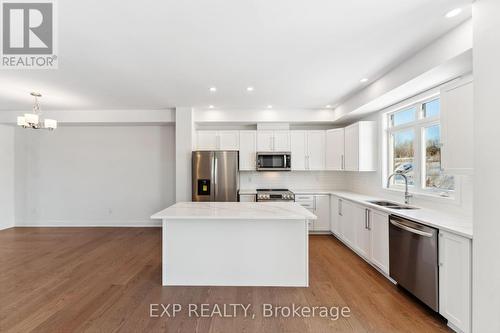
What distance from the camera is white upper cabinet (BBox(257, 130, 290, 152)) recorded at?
17.1 ft

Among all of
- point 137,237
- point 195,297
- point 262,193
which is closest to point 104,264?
point 137,237

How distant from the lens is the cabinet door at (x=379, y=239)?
119 inches

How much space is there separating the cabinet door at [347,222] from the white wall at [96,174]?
390cm

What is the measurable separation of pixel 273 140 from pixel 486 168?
3785 millimetres

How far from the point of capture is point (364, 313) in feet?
7.66

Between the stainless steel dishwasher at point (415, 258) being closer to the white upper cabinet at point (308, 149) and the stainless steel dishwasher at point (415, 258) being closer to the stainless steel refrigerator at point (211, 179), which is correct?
the white upper cabinet at point (308, 149)

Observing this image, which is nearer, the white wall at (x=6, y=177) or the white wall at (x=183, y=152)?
the white wall at (x=183, y=152)

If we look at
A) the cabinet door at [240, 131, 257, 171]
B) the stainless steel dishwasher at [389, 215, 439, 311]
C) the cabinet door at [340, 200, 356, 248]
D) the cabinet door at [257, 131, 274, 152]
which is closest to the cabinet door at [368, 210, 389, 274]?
the stainless steel dishwasher at [389, 215, 439, 311]

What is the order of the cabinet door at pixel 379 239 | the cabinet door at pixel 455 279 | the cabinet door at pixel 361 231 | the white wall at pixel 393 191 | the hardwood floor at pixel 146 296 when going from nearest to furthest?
the cabinet door at pixel 455 279, the hardwood floor at pixel 146 296, the white wall at pixel 393 191, the cabinet door at pixel 379 239, the cabinet door at pixel 361 231

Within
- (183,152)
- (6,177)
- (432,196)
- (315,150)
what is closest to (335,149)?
(315,150)

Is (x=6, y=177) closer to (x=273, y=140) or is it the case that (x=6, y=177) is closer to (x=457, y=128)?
(x=273, y=140)

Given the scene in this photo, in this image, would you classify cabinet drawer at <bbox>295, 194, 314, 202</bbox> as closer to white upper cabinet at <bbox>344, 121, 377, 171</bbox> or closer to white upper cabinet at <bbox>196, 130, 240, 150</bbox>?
white upper cabinet at <bbox>344, 121, 377, 171</bbox>

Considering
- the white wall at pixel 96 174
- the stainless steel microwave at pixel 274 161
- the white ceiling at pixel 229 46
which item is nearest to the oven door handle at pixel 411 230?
the white ceiling at pixel 229 46

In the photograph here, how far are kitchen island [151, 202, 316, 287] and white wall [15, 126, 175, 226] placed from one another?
9.93 ft
